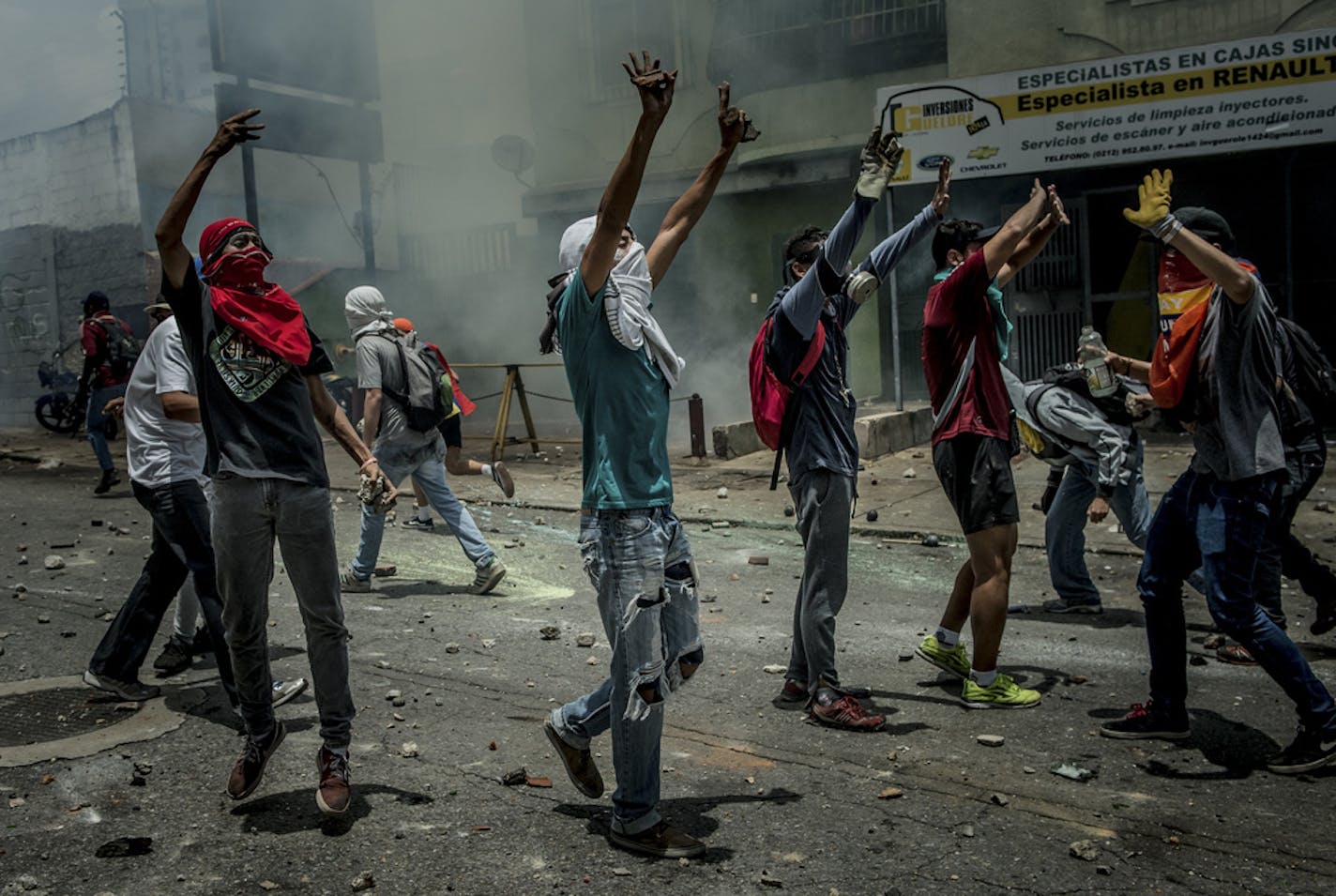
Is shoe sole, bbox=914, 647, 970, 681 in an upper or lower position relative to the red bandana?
lower

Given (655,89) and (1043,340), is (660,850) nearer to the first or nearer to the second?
(655,89)

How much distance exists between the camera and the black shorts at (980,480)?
4305 mm

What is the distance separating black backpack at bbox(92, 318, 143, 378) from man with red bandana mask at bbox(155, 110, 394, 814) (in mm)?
6974

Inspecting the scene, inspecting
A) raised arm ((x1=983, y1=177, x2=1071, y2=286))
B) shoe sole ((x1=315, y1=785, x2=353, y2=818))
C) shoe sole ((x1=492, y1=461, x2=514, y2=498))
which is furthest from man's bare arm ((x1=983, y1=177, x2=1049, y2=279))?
shoe sole ((x1=492, y1=461, x2=514, y2=498))

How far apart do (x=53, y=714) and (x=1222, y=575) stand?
415cm

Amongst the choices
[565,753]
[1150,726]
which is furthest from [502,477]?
[1150,726]

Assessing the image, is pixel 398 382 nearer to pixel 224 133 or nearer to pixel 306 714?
pixel 306 714

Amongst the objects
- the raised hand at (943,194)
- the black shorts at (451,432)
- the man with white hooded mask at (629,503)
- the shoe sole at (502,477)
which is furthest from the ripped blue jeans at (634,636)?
the shoe sole at (502,477)

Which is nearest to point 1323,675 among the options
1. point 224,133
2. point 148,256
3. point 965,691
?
point 965,691

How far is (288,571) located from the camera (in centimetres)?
356

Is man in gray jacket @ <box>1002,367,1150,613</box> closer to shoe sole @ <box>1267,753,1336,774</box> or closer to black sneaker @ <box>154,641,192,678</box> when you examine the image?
shoe sole @ <box>1267,753,1336,774</box>

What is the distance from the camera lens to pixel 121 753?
162 inches

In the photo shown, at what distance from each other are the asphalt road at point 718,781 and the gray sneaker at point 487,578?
19cm

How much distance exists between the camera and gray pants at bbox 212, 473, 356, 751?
3.55 meters
